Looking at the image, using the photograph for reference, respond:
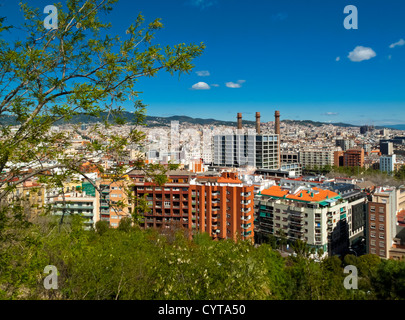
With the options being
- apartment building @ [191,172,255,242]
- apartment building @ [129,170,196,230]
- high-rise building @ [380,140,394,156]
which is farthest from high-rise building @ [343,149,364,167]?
apartment building @ [129,170,196,230]

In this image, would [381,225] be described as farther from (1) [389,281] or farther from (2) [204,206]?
(2) [204,206]

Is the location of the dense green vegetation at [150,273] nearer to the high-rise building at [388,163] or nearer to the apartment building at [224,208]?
the apartment building at [224,208]

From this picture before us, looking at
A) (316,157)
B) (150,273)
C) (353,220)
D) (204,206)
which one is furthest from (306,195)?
(316,157)

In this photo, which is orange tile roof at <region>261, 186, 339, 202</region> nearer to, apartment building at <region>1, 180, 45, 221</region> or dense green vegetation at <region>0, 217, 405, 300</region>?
dense green vegetation at <region>0, 217, 405, 300</region>

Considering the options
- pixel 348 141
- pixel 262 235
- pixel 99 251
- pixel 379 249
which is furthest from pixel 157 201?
pixel 348 141

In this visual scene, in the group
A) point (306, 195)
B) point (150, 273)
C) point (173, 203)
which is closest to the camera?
point (150, 273)

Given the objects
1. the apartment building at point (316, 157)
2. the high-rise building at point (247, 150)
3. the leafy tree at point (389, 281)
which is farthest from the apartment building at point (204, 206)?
the apartment building at point (316, 157)
